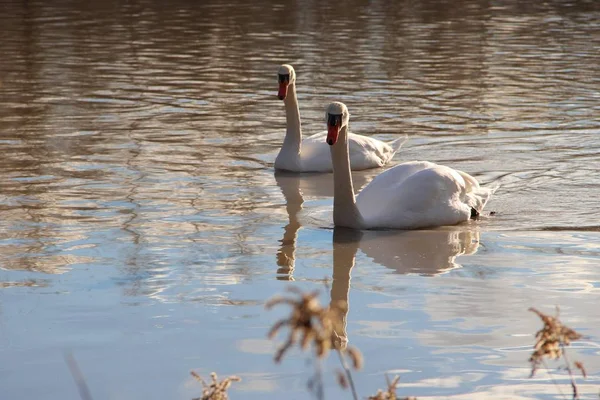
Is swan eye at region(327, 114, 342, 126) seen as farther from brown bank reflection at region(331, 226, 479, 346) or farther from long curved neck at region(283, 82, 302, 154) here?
long curved neck at region(283, 82, 302, 154)

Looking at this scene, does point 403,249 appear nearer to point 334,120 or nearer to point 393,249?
point 393,249

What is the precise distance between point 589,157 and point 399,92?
17.9ft

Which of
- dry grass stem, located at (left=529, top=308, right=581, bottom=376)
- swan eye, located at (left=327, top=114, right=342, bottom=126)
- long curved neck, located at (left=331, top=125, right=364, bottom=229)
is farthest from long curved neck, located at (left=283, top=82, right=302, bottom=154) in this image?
dry grass stem, located at (left=529, top=308, right=581, bottom=376)

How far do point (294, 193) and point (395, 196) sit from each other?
2043mm

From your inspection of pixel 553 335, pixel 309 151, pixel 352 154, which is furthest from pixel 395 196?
pixel 553 335

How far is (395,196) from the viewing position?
30.2ft

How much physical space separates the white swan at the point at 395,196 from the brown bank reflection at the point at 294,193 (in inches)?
19.3

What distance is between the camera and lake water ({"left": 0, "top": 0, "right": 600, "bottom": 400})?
614 cm

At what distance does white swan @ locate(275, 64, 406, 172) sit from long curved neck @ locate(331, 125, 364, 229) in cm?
266

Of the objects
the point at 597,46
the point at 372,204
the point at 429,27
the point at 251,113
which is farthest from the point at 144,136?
the point at 429,27

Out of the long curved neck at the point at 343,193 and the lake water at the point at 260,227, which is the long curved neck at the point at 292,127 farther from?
the long curved neck at the point at 343,193

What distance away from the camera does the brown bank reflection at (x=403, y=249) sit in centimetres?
809

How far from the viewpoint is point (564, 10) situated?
32656mm

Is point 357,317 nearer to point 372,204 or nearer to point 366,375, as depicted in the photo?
point 366,375
